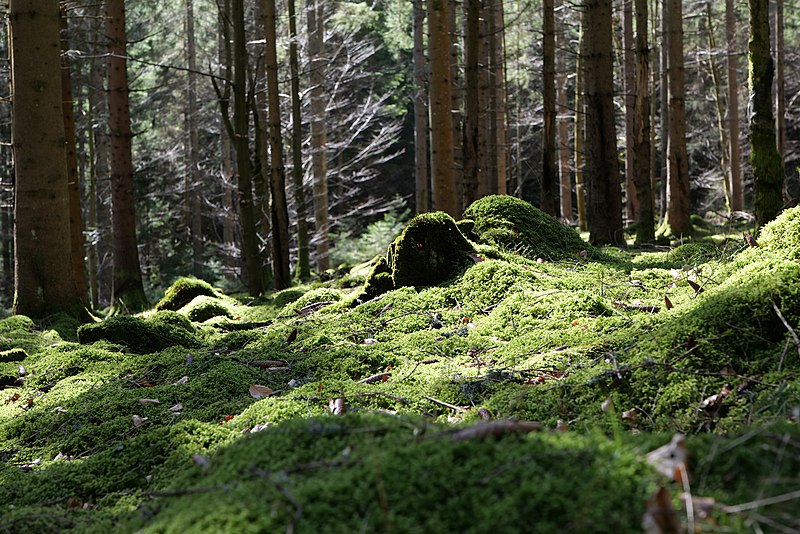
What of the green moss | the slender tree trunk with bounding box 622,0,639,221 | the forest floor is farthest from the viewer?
the slender tree trunk with bounding box 622,0,639,221

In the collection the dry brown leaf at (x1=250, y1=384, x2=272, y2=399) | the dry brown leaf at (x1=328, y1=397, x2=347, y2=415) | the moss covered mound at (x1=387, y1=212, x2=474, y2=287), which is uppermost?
the moss covered mound at (x1=387, y1=212, x2=474, y2=287)

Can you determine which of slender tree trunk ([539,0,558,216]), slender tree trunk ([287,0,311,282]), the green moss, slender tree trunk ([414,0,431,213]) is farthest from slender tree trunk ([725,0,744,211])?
the green moss

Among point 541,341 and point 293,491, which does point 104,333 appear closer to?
point 541,341

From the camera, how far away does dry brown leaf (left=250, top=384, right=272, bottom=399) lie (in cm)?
427

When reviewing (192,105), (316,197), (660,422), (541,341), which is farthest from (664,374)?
(192,105)

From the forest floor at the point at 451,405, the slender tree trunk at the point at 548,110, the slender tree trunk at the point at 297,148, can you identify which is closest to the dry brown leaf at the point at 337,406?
the forest floor at the point at 451,405

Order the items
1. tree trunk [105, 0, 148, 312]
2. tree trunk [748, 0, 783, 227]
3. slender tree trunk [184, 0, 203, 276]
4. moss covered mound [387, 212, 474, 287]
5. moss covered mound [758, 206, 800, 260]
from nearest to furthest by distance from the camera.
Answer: moss covered mound [758, 206, 800, 260]
tree trunk [748, 0, 783, 227]
moss covered mound [387, 212, 474, 287]
tree trunk [105, 0, 148, 312]
slender tree trunk [184, 0, 203, 276]

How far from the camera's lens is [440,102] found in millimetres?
10977

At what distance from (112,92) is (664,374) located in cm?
1052

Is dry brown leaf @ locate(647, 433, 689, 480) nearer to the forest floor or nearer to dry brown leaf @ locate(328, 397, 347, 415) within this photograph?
the forest floor

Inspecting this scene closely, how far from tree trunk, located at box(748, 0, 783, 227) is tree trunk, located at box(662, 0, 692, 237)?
799 centimetres

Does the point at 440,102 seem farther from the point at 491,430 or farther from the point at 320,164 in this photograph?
the point at 491,430

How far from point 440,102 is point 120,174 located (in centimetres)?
526

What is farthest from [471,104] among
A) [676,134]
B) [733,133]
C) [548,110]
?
[733,133]
